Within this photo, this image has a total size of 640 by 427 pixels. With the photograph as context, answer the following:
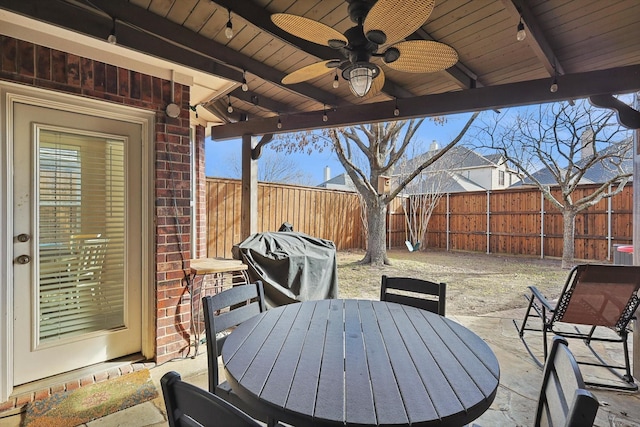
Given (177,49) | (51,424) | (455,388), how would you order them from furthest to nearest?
(177,49)
(51,424)
(455,388)

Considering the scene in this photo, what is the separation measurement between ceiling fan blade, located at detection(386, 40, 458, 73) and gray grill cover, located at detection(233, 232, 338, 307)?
7.14 ft

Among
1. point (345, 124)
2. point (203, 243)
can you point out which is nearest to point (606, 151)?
point (345, 124)

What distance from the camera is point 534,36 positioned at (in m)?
2.13

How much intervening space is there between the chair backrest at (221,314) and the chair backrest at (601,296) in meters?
2.32

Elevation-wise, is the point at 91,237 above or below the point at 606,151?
below

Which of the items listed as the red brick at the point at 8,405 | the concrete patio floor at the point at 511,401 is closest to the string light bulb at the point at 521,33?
the concrete patio floor at the point at 511,401

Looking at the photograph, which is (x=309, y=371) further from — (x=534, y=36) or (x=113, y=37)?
(x=534, y=36)

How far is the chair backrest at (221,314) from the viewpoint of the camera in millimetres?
1506

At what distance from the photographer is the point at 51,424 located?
182cm

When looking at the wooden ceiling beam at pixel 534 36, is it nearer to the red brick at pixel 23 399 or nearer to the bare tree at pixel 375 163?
the red brick at pixel 23 399

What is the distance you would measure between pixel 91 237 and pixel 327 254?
7.51 ft

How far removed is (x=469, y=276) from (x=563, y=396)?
5769 millimetres

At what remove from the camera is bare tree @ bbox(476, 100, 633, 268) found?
653cm

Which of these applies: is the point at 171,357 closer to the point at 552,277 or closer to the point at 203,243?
the point at 203,243
